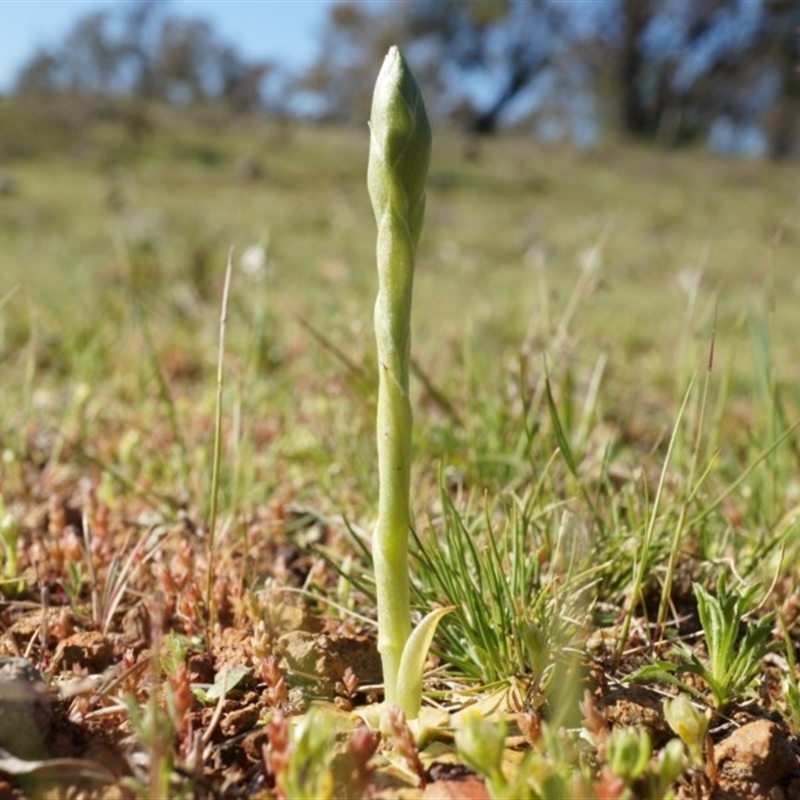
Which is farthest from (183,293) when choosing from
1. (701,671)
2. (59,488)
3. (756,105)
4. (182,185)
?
(756,105)

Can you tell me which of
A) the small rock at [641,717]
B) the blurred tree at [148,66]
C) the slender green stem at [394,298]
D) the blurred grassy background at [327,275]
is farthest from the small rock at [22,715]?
the blurred tree at [148,66]

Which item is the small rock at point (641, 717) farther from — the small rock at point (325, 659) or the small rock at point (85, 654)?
the small rock at point (85, 654)

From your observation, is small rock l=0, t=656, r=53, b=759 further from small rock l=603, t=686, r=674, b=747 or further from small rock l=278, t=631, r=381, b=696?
small rock l=603, t=686, r=674, b=747

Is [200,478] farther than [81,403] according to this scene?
No

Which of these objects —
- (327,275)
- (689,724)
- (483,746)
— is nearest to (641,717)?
(689,724)

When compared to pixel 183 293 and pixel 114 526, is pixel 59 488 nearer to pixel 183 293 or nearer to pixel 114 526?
pixel 114 526

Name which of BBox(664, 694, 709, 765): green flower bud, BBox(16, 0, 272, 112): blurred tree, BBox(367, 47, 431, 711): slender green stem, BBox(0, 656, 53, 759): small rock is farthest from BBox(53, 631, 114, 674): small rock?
BBox(16, 0, 272, 112): blurred tree
